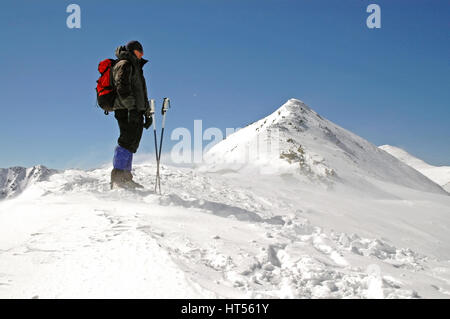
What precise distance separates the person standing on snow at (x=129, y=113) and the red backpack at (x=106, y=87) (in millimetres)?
114

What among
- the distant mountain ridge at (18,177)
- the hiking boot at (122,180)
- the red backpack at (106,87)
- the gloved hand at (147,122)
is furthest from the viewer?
the distant mountain ridge at (18,177)

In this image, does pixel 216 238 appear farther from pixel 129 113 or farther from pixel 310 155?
pixel 310 155

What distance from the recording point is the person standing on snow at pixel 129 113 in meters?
6.92

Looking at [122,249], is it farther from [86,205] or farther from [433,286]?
[433,286]

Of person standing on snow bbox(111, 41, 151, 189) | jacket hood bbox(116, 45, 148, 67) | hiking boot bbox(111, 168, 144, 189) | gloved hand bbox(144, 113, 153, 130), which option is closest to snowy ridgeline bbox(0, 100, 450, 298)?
hiking boot bbox(111, 168, 144, 189)

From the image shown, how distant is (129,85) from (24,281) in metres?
4.64

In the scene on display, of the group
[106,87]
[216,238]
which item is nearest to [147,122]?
[106,87]

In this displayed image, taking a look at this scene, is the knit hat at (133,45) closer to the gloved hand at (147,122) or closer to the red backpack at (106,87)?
the red backpack at (106,87)

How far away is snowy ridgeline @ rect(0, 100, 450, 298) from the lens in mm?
2744

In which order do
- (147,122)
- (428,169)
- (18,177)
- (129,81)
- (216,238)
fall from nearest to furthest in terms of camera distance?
(216,238) → (129,81) → (147,122) → (18,177) → (428,169)

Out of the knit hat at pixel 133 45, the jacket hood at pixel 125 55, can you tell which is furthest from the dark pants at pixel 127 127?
the knit hat at pixel 133 45

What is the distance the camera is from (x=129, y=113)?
695 centimetres

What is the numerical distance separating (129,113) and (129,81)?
607 mm

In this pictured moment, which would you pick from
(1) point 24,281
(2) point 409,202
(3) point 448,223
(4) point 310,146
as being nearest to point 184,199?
(1) point 24,281
